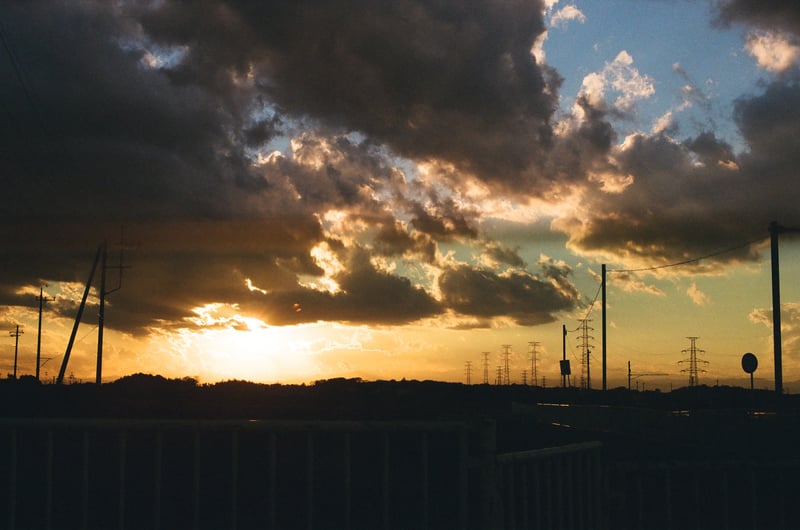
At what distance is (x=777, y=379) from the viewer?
33.8 metres

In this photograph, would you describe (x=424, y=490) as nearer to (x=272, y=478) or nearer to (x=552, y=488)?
(x=272, y=478)

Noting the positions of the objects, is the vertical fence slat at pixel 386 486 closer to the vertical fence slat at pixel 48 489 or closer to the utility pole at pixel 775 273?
the vertical fence slat at pixel 48 489

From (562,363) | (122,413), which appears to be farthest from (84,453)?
(562,363)

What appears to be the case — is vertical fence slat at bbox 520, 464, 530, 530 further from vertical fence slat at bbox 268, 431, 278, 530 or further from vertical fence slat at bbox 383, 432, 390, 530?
vertical fence slat at bbox 268, 431, 278, 530

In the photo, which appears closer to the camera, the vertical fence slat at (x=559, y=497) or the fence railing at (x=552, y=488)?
the fence railing at (x=552, y=488)

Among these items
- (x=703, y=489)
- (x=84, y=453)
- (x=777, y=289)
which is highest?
(x=777, y=289)

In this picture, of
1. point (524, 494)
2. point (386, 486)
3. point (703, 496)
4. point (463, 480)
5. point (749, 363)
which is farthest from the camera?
point (749, 363)

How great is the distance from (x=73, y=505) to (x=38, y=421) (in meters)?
2.29

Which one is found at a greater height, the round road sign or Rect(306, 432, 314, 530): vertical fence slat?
the round road sign

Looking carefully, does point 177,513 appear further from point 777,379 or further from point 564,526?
point 777,379

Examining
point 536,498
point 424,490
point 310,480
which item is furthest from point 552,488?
point 310,480

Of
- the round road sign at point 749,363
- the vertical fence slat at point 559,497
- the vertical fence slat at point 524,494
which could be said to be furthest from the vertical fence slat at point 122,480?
the round road sign at point 749,363

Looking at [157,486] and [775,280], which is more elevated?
[775,280]

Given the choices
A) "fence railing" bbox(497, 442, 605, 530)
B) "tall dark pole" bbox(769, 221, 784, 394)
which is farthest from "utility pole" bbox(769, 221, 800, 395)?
"fence railing" bbox(497, 442, 605, 530)
